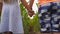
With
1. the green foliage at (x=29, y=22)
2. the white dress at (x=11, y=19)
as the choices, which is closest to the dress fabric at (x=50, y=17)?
the white dress at (x=11, y=19)

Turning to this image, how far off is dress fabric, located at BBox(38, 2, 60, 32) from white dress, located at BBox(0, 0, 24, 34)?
263 mm

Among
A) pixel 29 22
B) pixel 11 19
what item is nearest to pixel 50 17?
pixel 11 19

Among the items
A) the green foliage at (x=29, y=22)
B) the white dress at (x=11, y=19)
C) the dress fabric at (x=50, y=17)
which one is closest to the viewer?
the dress fabric at (x=50, y=17)

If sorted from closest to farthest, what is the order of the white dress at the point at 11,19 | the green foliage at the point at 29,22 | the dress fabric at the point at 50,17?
1. the dress fabric at the point at 50,17
2. the white dress at the point at 11,19
3. the green foliage at the point at 29,22

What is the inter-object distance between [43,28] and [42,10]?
16 centimetres

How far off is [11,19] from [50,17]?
0.38 metres

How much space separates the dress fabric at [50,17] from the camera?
7.11 feet

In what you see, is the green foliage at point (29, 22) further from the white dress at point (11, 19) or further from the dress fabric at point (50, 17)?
the dress fabric at point (50, 17)

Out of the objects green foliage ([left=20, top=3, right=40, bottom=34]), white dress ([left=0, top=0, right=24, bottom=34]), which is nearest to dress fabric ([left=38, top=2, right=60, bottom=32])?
white dress ([left=0, top=0, right=24, bottom=34])

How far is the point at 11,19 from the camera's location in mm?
2314

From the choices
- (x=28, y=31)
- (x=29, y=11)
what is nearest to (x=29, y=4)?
(x=29, y=11)

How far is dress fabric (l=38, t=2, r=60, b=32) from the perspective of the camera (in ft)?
7.11

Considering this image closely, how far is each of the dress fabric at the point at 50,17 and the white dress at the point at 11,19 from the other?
0.86 feet

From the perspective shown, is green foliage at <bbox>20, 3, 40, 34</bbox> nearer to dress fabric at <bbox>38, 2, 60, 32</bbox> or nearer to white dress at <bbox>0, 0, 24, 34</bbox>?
white dress at <bbox>0, 0, 24, 34</bbox>
